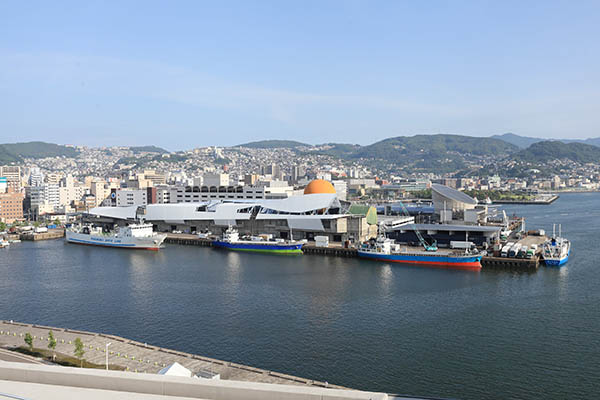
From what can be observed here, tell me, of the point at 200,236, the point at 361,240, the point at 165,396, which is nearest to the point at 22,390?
the point at 165,396

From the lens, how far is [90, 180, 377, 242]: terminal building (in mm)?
34375

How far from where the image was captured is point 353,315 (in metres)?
17.5

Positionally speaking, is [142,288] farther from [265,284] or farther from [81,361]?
[81,361]

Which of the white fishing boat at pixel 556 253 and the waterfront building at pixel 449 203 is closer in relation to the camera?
the white fishing boat at pixel 556 253

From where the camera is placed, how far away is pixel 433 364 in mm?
12930

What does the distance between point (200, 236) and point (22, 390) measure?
3213cm

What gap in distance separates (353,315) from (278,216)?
19.6 metres

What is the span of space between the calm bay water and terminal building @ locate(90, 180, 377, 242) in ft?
19.0

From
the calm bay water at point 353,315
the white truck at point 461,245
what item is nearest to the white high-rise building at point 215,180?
the calm bay water at point 353,315

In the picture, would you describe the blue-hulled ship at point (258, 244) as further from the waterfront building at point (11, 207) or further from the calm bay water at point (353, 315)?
the waterfront building at point (11, 207)

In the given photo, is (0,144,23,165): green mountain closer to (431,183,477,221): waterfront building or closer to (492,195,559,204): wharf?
(492,195,559,204): wharf

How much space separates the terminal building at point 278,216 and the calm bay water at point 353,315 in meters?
5.80

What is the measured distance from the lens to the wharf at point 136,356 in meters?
11.0

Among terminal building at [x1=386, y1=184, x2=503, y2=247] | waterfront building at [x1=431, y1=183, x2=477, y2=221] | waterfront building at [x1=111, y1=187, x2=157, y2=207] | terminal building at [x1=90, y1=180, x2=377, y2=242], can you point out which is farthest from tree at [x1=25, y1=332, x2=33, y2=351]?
waterfront building at [x1=111, y1=187, x2=157, y2=207]
